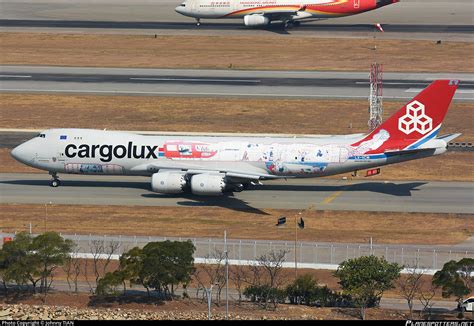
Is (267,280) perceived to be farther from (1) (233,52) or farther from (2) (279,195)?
(1) (233,52)

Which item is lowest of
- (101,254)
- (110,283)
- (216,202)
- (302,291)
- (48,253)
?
(302,291)

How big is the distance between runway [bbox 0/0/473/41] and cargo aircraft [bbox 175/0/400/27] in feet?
5.67

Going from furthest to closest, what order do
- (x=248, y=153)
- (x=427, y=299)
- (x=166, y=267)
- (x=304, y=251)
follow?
(x=248, y=153) < (x=304, y=251) < (x=427, y=299) < (x=166, y=267)

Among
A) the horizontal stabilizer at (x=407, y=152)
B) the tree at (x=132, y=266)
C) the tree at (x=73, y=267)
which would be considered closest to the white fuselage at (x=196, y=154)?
the horizontal stabilizer at (x=407, y=152)

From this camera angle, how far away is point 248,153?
286 feet

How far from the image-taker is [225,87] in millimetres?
128750

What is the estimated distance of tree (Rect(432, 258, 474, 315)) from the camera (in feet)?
204

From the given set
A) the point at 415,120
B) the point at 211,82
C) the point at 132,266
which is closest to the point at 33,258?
the point at 132,266

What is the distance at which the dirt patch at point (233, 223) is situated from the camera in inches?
3066

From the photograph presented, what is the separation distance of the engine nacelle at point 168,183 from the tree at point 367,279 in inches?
961

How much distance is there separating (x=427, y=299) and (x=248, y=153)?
2604cm

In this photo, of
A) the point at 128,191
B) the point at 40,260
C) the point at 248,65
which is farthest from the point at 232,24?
the point at 40,260

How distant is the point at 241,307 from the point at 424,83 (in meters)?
71.5

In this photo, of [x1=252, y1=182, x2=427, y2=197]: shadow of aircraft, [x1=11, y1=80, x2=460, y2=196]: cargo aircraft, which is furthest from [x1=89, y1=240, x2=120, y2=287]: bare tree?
[x1=252, y1=182, x2=427, y2=197]: shadow of aircraft
